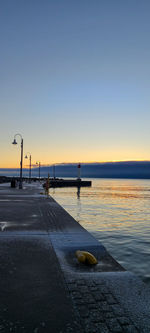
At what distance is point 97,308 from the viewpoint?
3865mm

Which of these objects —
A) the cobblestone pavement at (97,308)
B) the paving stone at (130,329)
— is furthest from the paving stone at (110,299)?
the paving stone at (130,329)

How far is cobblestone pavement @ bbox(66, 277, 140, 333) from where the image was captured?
11.1ft

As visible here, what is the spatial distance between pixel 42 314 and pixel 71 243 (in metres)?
4.17

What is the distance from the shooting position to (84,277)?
16.8ft

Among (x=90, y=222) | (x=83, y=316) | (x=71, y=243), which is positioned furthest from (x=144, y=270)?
(x=90, y=222)

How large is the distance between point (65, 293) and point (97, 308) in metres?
0.70

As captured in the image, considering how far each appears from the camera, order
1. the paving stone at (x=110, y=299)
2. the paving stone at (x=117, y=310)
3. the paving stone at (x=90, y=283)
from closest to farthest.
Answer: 1. the paving stone at (x=117, y=310)
2. the paving stone at (x=110, y=299)
3. the paving stone at (x=90, y=283)

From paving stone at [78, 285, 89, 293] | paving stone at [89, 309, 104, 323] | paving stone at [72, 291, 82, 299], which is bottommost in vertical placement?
paving stone at [78, 285, 89, 293]

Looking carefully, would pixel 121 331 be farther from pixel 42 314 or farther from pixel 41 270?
pixel 41 270

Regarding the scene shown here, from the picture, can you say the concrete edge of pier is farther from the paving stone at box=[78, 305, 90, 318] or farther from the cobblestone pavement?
the paving stone at box=[78, 305, 90, 318]

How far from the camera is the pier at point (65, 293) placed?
345cm

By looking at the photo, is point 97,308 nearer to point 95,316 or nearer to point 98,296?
point 95,316

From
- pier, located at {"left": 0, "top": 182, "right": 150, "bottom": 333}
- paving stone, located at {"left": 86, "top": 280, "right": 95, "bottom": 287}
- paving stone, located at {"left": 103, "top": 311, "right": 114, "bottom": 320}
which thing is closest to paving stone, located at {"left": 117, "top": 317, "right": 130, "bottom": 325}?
pier, located at {"left": 0, "top": 182, "right": 150, "bottom": 333}

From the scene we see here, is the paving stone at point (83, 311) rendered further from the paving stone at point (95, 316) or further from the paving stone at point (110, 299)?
the paving stone at point (110, 299)
